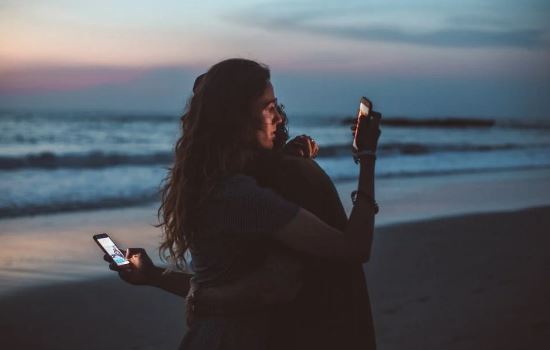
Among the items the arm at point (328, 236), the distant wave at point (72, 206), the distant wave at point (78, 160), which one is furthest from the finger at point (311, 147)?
the distant wave at point (78, 160)

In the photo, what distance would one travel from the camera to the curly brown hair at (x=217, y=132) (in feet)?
7.05

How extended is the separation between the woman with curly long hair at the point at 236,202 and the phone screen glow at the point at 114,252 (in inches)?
21.3

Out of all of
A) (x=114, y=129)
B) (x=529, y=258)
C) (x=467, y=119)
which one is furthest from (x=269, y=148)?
(x=467, y=119)

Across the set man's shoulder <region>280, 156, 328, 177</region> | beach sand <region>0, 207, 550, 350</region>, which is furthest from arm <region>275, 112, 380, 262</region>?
beach sand <region>0, 207, 550, 350</region>

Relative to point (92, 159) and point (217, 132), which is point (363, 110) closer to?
point (217, 132)

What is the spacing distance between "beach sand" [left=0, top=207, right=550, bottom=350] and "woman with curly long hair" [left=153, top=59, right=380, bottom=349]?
2.85m

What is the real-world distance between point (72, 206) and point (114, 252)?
9.85 metres

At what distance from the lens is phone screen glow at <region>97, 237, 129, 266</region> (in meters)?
2.75

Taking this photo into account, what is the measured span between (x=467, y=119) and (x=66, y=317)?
3341 inches

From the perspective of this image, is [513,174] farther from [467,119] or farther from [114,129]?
[467,119]

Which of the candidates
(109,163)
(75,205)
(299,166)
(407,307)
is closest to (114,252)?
(299,166)

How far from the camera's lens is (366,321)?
2170 mm

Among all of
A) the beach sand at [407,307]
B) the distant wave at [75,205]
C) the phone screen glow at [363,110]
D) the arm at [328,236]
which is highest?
the phone screen glow at [363,110]

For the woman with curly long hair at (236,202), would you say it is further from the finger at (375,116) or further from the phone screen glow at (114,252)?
the phone screen glow at (114,252)
